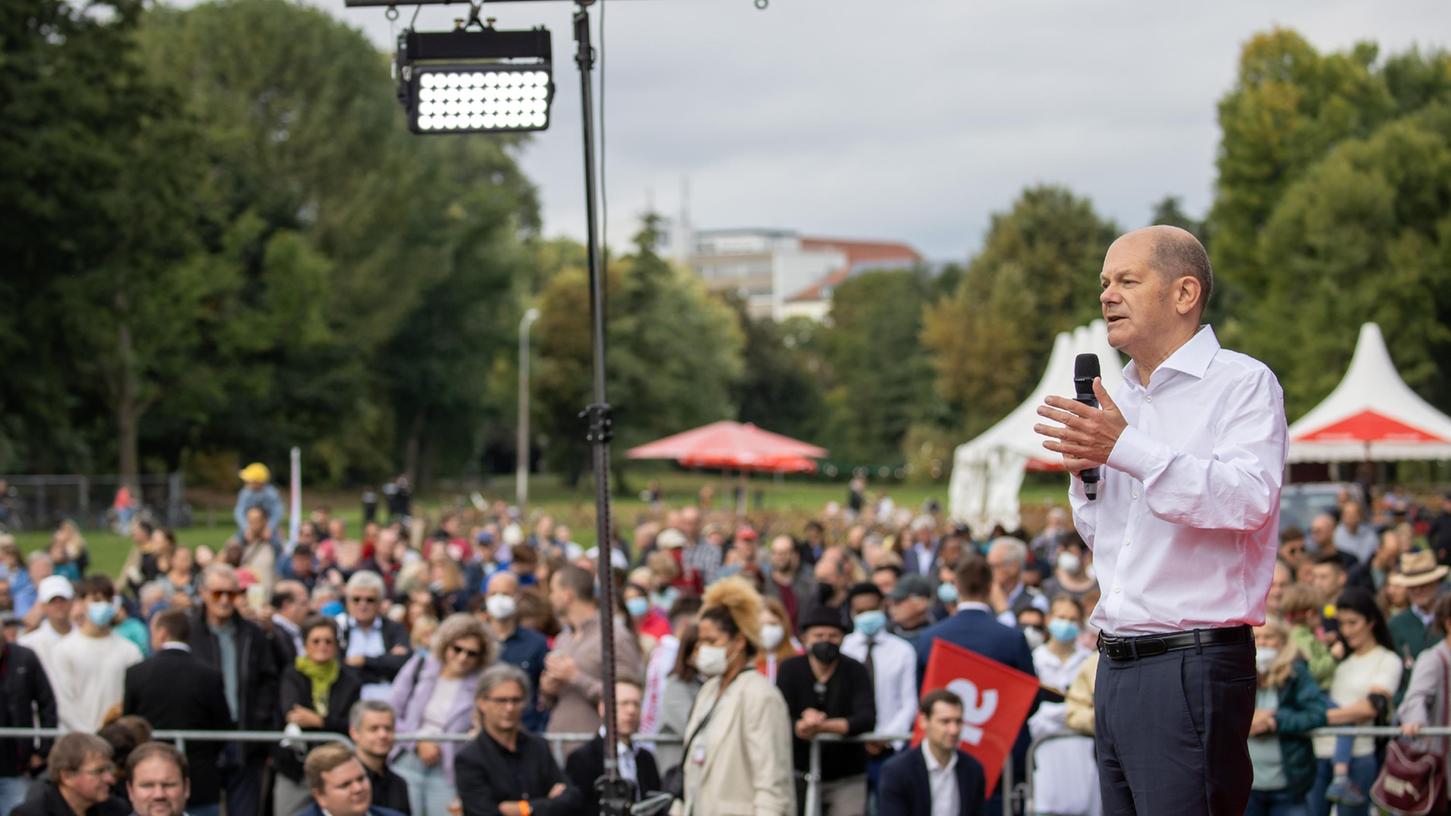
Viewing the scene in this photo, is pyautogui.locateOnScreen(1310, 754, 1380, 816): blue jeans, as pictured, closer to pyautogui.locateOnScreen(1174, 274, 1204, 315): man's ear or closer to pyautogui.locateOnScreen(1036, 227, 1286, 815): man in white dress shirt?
pyautogui.locateOnScreen(1036, 227, 1286, 815): man in white dress shirt

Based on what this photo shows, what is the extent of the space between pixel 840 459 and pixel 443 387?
31.7 metres

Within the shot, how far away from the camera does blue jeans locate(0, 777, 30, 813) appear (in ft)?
29.7

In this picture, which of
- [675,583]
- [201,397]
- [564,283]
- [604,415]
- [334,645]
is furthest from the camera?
[564,283]

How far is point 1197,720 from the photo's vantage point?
3648 millimetres

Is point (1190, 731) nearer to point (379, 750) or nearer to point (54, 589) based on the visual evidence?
point (379, 750)

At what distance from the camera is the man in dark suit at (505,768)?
7.78 meters

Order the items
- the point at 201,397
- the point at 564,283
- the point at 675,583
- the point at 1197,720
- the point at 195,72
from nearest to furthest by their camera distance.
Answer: the point at 1197,720 < the point at 675,583 < the point at 201,397 < the point at 195,72 < the point at 564,283

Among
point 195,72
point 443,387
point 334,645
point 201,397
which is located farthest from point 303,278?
point 334,645

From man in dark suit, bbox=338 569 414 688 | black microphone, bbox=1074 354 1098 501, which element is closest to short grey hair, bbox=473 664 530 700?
man in dark suit, bbox=338 569 414 688

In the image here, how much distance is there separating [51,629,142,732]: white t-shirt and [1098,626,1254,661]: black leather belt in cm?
769

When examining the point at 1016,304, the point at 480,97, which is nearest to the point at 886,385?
the point at 1016,304

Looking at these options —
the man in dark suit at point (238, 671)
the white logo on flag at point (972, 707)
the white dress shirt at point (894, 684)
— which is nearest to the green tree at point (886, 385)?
the man in dark suit at point (238, 671)

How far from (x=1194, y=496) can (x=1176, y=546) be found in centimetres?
23

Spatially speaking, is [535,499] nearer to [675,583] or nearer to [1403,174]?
[1403,174]
